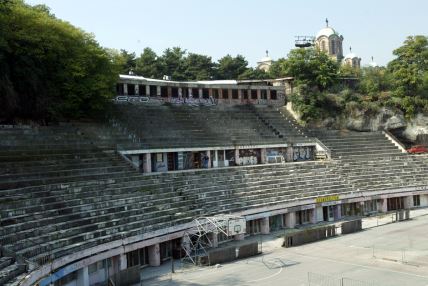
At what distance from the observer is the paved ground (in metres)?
24.8

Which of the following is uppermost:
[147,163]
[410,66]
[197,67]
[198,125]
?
[197,67]

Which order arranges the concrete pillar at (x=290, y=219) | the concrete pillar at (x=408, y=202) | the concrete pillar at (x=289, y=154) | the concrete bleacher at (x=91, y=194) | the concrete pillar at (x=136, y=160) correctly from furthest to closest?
1. the concrete pillar at (x=289, y=154)
2. the concrete pillar at (x=408, y=202)
3. the concrete pillar at (x=290, y=219)
4. the concrete pillar at (x=136, y=160)
5. the concrete bleacher at (x=91, y=194)

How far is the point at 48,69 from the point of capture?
3656 centimetres

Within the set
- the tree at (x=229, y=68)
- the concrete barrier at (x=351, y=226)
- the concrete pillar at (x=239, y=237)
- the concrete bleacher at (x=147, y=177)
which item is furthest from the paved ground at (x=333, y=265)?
the tree at (x=229, y=68)

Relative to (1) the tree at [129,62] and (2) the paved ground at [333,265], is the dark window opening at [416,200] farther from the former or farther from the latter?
(1) the tree at [129,62]

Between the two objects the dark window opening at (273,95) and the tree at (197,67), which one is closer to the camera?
the dark window opening at (273,95)

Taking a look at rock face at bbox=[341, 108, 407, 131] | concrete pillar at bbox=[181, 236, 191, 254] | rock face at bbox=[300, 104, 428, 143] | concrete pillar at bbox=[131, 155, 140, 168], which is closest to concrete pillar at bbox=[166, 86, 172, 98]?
concrete pillar at bbox=[131, 155, 140, 168]

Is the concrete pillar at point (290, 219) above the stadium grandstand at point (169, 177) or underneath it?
underneath

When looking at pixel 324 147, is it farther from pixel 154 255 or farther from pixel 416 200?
pixel 154 255

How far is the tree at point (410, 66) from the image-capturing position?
180 feet

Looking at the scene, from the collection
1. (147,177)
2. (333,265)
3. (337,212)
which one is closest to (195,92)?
(337,212)

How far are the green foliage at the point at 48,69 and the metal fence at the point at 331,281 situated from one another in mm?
22216

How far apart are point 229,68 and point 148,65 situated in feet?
45.6

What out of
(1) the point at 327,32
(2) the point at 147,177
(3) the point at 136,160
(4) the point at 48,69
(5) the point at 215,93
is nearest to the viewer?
(2) the point at 147,177
